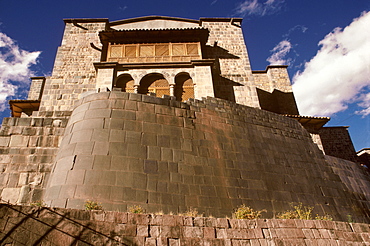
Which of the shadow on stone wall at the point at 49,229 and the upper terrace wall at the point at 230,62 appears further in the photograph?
the upper terrace wall at the point at 230,62

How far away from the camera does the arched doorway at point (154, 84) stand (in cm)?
1472

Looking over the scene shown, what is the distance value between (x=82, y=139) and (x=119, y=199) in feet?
7.48

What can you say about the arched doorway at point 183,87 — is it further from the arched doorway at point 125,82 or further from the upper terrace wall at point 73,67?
the upper terrace wall at point 73,67

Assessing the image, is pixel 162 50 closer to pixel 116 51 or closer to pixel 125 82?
pixel 116 51

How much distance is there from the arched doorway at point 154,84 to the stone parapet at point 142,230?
35.2 feet

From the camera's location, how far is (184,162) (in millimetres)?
7516

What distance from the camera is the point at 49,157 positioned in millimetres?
7953

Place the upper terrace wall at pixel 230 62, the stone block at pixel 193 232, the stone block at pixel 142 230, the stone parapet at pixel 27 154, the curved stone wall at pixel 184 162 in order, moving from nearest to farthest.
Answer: the stone block at pixel 142 230, the stone block at pixel 193 232, the curved stone wall at pixel 184 162, the stone parapet at pixel 27 154, the upper terrace wall at pixel 230 62

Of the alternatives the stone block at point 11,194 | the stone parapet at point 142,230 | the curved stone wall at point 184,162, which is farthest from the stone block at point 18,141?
the stone parapet at point 142,230

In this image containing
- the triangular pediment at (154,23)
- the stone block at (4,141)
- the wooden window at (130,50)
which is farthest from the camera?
the triangular pediment at (154,23)

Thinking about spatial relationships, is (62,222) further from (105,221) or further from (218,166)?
(218,166)

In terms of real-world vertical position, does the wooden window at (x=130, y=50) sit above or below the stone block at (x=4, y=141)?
above

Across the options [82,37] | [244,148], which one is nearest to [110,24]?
[82,37]

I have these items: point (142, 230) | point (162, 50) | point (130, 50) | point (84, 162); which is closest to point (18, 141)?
point (84, 162)
